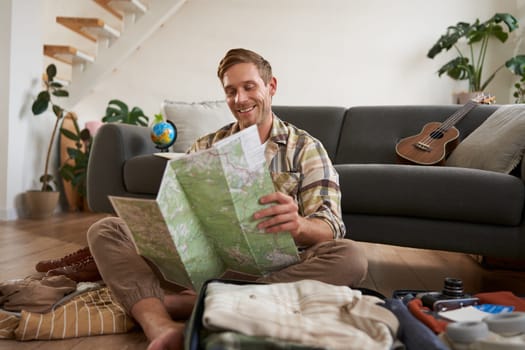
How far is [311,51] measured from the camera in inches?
185

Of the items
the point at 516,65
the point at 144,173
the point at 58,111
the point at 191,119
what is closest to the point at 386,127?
the point at 191,119

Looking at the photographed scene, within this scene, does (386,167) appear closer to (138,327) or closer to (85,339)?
(138,327)

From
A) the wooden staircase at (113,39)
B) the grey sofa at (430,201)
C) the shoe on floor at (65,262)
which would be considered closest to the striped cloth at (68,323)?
the shoe on floor at (65,262)

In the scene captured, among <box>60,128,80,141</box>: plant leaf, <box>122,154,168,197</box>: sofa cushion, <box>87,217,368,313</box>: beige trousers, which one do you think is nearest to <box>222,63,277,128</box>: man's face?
<box>87,217,368,313</box>: beige trousers

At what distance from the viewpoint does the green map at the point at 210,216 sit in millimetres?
1021

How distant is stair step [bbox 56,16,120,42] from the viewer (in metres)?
4.10

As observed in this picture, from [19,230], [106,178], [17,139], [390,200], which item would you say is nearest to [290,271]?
[390,200]

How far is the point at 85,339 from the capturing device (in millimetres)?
1263

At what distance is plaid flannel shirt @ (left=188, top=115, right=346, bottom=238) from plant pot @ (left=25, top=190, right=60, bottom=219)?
2.47m

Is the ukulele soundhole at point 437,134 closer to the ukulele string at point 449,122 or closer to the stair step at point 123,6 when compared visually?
the ukulele string at point 449,122

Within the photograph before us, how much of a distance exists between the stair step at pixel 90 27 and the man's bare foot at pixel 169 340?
354 cm

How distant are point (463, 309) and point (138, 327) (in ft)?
2.49

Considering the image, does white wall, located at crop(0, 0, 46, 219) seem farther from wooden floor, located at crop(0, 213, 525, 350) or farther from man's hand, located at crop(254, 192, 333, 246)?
man's hand, located at crop(254, 192, 333, 246)

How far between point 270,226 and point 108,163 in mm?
1641
